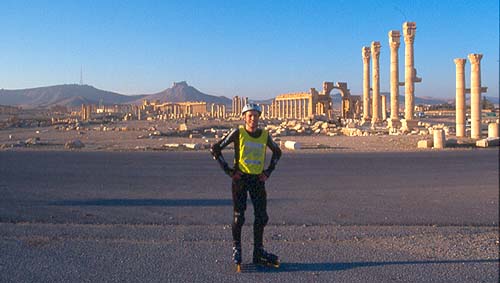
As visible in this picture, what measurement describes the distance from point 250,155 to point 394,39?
129 feet

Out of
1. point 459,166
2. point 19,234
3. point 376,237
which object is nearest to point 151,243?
point 19,234

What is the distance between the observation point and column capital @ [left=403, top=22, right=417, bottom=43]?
40.6m

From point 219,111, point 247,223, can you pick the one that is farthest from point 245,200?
point 219,111

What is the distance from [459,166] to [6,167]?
14831 millimetres

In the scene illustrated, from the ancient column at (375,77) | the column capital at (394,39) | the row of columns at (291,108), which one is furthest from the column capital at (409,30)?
the row of columns at (291,108)

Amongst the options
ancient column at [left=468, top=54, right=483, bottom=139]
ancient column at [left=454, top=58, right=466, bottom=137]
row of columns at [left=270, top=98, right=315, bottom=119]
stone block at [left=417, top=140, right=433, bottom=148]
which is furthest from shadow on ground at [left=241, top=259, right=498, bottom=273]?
row of columns at [left=270, top=98, right=315, bottom=119]

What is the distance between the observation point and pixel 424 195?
13.1 meters

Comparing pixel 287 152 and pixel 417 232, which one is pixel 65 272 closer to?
pixel 417 232

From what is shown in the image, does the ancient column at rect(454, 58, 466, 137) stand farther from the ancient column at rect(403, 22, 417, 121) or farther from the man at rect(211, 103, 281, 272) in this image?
the man at rect(211, 103, 281, 272)

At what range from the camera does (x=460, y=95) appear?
34.7 metres

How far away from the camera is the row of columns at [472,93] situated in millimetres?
32594

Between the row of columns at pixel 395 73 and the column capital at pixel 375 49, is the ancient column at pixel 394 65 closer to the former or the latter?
the row of columns at pixel 395 73

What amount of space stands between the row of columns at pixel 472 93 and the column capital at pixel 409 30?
268 inches

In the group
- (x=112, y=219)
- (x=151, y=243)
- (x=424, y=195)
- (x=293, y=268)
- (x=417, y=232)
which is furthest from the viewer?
(x=424, y=195)
